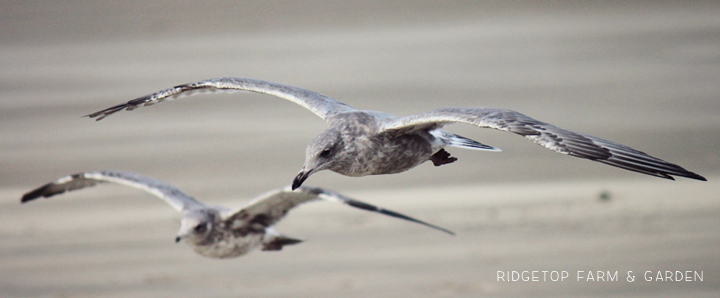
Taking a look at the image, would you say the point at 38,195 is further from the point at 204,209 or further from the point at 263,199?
the point at 263,199

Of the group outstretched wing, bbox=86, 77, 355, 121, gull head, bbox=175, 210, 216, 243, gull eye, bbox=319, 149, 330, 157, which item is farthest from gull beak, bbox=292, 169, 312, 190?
gull head, bbox=175, 210, 216, 243

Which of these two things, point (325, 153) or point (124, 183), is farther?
point (124, 183)

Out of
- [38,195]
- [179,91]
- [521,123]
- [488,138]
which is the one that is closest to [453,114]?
[521,123]

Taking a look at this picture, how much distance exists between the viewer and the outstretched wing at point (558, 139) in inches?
179

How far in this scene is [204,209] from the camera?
6.95m

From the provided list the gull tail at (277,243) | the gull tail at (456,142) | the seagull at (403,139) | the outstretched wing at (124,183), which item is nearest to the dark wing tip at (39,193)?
the outstretched wing at (124,183)

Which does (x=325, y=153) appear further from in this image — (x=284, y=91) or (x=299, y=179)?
(x=284, y=91)

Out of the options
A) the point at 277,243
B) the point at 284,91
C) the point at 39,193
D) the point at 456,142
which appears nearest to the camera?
the point at 456,142

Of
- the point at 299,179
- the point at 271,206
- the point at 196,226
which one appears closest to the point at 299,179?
the point at 299,179

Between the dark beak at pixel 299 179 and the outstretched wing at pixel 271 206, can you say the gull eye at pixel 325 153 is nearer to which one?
the dark beak at pixel 299 179

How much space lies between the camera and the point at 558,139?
4805 millimetres

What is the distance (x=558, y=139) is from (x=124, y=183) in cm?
353

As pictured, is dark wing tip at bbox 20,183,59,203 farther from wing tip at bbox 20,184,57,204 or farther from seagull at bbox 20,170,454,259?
seagull at bbox 20,170,454,259

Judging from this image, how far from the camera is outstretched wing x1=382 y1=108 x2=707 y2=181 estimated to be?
4559 mm
